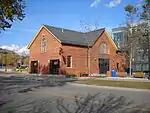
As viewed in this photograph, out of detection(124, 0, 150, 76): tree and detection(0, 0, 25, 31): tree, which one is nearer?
detection(0, 0, 25, 31): tree

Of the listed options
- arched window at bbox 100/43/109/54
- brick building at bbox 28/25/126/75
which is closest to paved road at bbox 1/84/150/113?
brick building at bbox 28/25/126/75

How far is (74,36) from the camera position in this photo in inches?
1948

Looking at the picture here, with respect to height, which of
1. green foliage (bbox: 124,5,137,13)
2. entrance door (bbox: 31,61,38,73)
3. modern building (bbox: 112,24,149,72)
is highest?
green foliage (bbox: 124,5,137,13)

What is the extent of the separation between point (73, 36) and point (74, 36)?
339mm

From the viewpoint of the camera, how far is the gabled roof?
150 feet

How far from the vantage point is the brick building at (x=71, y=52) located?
44.8 m

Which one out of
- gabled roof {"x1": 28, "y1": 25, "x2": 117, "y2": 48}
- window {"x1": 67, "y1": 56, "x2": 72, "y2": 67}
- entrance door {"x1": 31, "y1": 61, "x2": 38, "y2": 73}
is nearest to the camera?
window {"x1": 67, "y1": 56, "x2": 72, "y2": 67}

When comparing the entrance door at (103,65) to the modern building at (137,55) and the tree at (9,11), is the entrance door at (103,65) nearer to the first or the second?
the modern building at (137,55)

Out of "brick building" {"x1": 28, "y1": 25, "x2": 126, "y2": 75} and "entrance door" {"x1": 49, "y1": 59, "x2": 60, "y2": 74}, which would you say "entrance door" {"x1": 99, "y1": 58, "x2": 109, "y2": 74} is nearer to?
"brick building" {"x1": 28, "y1": 25, "x2": 126, "y2": 75}

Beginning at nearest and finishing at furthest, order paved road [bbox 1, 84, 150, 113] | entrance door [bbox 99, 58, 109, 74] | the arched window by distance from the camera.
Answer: paved road [bbox 1, 84, 150, 113] < entrance door [bbox 99, 58, 109, 74] < the arched window

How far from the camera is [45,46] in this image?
49062 millimetres

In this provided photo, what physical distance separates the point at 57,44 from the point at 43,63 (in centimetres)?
599

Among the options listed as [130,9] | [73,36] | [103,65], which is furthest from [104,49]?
[130,9]

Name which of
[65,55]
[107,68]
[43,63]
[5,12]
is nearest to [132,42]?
[107,68]
